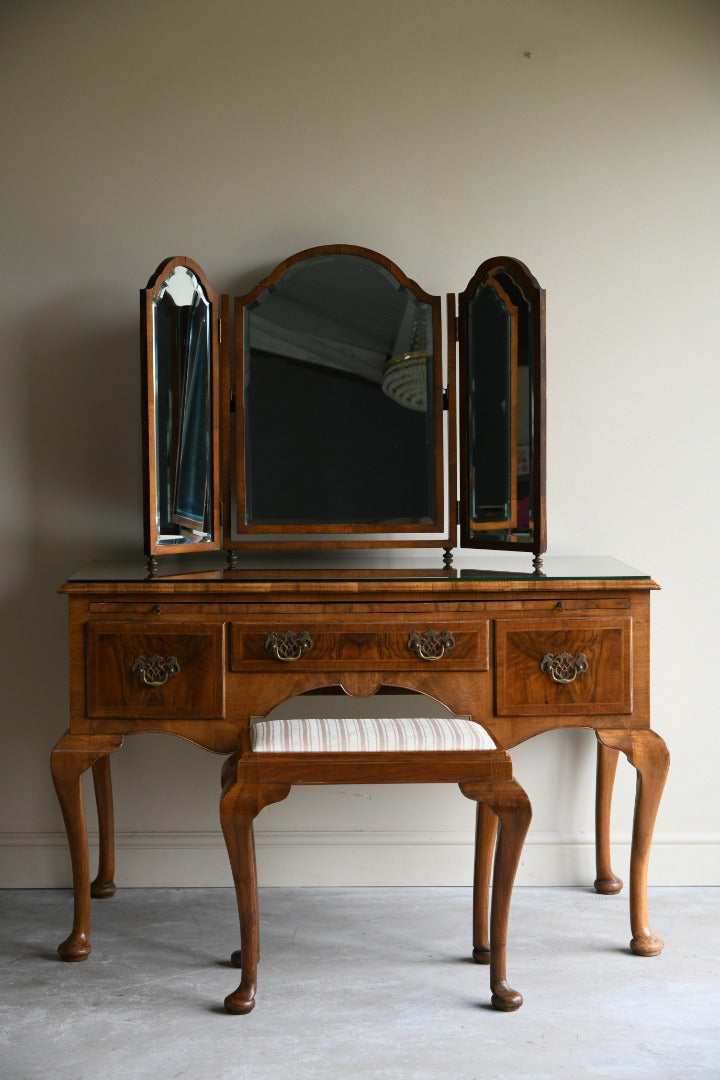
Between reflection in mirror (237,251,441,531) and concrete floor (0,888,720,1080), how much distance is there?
1.09 meters

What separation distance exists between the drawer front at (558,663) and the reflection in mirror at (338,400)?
0.52m

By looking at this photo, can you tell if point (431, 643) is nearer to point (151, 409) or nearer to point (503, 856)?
point (503, 856)

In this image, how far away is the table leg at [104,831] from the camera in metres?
2.89

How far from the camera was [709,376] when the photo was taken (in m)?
2.97

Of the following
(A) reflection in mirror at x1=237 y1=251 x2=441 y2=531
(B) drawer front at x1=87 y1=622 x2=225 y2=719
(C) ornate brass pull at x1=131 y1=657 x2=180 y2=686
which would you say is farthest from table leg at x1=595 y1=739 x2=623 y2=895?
(C) ornate brass pull at x1=131 y1=657 x2=180 y2=686

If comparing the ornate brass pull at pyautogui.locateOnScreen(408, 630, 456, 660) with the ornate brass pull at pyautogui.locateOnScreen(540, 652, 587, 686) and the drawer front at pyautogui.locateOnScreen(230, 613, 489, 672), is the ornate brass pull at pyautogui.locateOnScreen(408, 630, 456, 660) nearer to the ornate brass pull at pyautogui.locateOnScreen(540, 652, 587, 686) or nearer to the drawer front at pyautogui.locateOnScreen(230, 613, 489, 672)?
the drawer front at pyautogui.locateOnScreen(230, 613, 489, 672)

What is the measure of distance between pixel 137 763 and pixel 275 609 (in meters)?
0.86

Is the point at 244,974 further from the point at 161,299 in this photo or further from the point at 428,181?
the point at 428,181

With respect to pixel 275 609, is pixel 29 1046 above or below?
below

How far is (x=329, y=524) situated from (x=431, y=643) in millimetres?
545

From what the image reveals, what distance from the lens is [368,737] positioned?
229 cm

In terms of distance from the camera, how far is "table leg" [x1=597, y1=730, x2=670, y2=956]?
8.13 ft

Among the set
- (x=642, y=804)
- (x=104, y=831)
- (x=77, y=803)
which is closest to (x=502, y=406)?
(x=642, y=804)

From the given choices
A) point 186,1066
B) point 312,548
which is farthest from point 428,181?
point 186,1066
